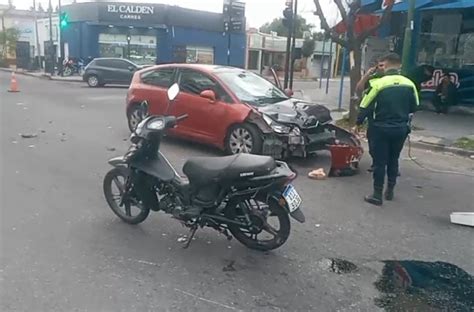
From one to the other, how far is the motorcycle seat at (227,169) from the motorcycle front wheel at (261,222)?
1.00 feet

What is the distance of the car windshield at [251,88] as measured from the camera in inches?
312

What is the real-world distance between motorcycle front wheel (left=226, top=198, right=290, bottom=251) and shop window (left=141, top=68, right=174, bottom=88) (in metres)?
5.25

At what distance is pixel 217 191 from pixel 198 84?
Answer: 4549 mm

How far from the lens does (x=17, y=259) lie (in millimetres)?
3912

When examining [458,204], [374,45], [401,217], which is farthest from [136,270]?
[374,45]

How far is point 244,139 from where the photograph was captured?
757cm

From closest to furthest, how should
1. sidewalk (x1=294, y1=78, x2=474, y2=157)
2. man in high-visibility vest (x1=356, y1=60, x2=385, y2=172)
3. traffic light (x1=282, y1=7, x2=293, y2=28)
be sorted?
man in high-visibility vest (x1=356, y1=60, x2=385, y2=172), sidewalk (x1=294, y1=78, x2=474, y2=157), traffic light (x1=282, y1=7, x2=293, y2=28)

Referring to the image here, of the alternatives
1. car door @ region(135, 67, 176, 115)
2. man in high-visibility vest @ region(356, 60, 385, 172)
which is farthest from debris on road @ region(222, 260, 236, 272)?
car door @ region(135, 67, 176, 115)

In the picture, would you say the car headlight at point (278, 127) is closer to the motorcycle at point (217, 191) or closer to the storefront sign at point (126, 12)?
the motorcycle at point (217, 191)

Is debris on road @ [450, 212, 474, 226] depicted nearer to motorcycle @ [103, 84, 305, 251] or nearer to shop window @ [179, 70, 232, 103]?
motorcycle @ [103, 84, 305, 251]

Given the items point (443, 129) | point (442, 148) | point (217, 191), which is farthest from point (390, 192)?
point (443, 129)

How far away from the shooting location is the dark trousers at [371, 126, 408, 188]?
5.62m

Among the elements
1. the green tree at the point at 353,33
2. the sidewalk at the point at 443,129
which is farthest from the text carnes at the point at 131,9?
the green tree at the point at 353,33

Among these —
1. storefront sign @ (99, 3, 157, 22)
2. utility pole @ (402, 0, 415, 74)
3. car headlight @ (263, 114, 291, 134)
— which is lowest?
car headlight @ (263, 114, 291, 134)
